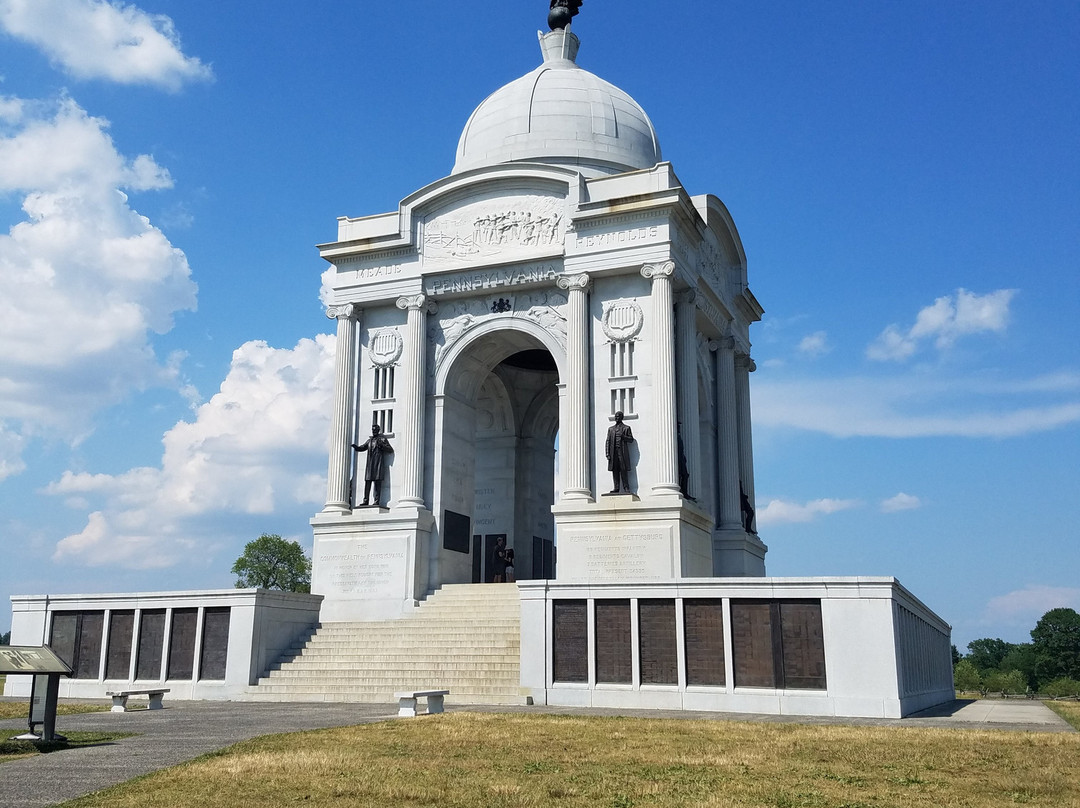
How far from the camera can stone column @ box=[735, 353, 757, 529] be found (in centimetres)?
4169

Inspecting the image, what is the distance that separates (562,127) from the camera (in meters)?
40.7

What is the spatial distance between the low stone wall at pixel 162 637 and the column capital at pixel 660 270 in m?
15.1

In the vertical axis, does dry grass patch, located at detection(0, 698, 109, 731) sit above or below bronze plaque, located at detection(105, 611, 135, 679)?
below

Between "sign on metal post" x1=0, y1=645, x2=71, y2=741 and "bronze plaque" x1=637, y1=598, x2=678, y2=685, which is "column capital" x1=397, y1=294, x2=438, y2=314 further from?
"sign on metal post" x1=0, y1=645, x2=71, y2=741

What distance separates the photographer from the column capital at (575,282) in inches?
1350

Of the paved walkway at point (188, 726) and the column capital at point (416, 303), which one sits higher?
the column capital at point (416, 303)

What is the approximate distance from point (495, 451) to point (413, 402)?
27.9 feet

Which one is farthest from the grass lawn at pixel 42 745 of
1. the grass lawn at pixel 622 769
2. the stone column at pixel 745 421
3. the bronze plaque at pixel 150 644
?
the stone column at pixel 745 421

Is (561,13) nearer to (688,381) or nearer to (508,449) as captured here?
(508,449)

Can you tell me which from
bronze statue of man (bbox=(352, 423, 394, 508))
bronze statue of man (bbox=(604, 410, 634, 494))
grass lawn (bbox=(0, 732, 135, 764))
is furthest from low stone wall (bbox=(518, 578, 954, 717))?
→ bronze statue of man (bbox=(352, 423, 394, 508))

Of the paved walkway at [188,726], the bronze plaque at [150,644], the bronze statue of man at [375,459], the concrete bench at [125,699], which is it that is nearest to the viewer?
the paved walkway at [188,726]

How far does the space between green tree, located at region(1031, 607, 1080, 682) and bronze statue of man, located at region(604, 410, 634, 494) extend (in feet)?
→ 243

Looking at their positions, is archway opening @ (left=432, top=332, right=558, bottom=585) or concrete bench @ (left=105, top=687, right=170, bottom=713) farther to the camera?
archway opening @ (left=432, top=332, right=558, bottom=585)

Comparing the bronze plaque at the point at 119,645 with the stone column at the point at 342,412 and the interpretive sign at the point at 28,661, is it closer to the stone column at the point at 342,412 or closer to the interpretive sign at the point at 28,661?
the stone column at the point at 342,412
